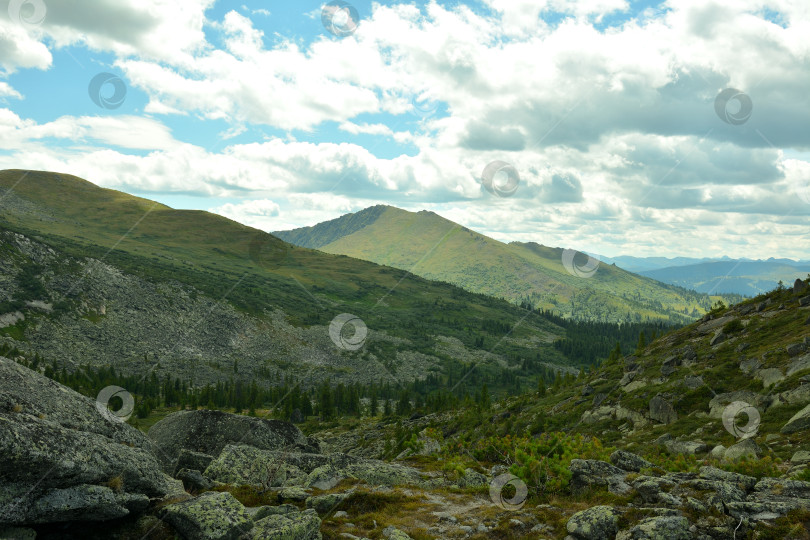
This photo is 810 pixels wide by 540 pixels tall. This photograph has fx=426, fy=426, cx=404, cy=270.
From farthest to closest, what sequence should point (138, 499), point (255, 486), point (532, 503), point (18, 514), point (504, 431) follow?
point (504, 431) < point (255, 486) < point (532, 503) < point (138, 499) < point (18, 514)

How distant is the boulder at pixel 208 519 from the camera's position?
1250 cm

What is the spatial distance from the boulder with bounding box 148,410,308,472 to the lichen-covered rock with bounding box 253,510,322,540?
15409 millimetres

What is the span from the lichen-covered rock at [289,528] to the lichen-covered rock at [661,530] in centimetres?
928

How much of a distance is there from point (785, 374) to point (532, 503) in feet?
90.0

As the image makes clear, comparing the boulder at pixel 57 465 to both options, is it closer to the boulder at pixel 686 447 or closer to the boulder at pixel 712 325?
the boulder at pixel 686 447

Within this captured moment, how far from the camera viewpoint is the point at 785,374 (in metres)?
32.1

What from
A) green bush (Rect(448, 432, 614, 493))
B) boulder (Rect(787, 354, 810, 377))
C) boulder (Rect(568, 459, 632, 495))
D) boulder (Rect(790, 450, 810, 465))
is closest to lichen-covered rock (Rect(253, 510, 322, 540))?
green bush (Rect(448, 432, 614, 493))

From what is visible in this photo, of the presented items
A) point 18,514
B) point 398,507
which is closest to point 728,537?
point 398,507

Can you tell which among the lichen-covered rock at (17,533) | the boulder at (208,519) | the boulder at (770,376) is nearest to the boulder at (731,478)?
the boulder at (208,519)

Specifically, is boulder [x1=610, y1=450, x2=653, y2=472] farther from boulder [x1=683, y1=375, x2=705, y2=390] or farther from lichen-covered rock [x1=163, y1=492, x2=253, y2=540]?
boulder [x1=683, y1=375, x2=705, y2=390]

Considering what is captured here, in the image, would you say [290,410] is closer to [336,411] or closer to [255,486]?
[336,411]

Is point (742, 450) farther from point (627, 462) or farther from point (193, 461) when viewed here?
point (193, 461)

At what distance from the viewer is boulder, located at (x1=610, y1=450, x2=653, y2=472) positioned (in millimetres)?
20094

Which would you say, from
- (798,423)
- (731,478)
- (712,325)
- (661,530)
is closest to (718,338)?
(712,325)
